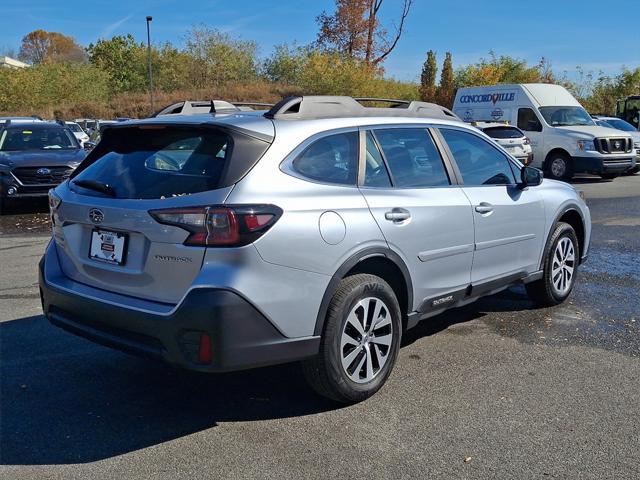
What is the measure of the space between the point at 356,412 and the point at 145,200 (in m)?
1.73

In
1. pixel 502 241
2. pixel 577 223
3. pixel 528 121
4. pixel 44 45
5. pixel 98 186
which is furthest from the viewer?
pixel 44 45

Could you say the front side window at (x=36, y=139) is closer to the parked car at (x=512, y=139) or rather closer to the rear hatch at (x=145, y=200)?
the rear hatch at (x=145, y=200)

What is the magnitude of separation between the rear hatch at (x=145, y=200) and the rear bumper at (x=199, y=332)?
0.11 meters

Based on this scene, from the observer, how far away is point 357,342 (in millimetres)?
3943

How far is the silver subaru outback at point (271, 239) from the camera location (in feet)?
11.0

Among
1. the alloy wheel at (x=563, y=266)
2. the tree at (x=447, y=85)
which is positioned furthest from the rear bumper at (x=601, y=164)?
the tree at (x=447, y=85)

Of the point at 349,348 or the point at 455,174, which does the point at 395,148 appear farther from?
the point at 349,348

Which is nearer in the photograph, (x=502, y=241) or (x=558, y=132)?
(x=502, y=241)

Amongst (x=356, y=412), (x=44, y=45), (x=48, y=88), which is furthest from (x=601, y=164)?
(x=44, y=45)

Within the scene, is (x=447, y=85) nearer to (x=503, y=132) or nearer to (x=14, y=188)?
(x=503, y=132)

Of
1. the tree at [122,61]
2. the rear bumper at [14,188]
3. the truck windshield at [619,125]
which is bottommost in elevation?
the rear bumper at [14,188]

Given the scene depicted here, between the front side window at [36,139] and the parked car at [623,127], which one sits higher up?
the parked car at [623,127]

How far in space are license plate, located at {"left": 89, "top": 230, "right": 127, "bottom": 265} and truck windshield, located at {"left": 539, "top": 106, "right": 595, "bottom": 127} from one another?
17618mm

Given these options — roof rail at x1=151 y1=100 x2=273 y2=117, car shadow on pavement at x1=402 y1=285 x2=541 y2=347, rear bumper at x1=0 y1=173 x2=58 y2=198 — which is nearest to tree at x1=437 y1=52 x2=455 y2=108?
rear bumper at x1=0 y1=173 x2=58 y2=198
